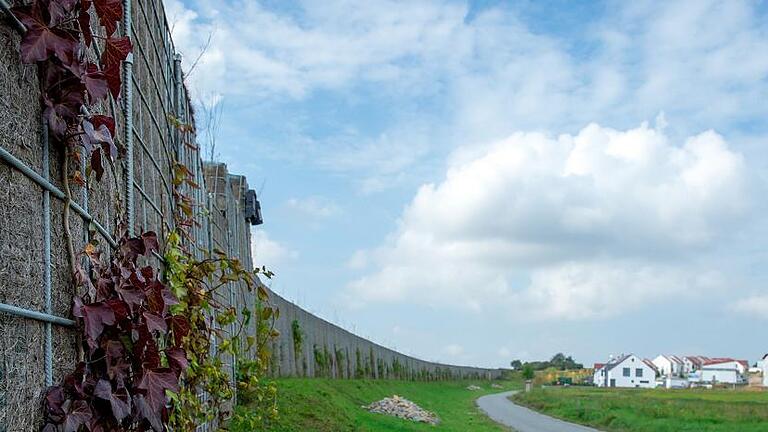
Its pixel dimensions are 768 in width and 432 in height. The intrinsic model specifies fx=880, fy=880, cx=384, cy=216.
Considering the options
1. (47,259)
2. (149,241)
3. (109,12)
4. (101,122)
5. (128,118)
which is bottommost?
(47,259)

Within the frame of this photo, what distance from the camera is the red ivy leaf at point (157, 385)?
3338 mm

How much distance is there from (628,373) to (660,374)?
1113 centimetres

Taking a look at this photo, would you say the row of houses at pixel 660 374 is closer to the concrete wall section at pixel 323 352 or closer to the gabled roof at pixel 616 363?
the gabled roof at pixel 616 363

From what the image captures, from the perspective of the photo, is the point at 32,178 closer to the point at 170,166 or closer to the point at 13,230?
the point at 13,230

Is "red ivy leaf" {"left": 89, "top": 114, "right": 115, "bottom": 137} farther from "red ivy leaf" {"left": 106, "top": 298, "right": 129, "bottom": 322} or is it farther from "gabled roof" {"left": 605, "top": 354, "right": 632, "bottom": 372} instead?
"gabled roof" {"left": 605, "top": 354, "right": 632, "bottom": 372}

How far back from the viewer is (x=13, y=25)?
95.0 inches

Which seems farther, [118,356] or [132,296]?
[132,296]

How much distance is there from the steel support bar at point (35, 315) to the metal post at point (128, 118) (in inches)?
49.7

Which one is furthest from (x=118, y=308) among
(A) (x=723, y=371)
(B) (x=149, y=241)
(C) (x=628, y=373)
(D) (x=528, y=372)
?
(A) (x=723, y=371)

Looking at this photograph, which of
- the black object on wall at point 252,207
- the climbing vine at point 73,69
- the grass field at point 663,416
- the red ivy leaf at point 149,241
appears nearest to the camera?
the climbing vine at point 73,69

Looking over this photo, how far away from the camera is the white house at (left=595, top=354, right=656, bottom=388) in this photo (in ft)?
338

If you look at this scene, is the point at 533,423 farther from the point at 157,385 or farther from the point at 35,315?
the point at 35,315

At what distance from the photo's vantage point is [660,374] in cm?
11331

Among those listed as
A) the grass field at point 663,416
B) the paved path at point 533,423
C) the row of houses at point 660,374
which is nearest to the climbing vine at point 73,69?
the paved path at point 533,423
